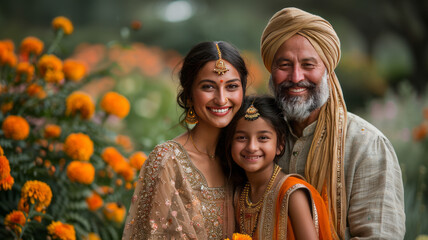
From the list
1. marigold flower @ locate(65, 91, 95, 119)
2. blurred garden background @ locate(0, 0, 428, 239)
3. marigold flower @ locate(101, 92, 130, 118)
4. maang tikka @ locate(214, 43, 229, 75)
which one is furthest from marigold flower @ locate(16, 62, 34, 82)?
maang tikka @ locate(214, 43, 229, 75)

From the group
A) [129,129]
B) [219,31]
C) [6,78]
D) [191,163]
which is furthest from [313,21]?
[219,31]

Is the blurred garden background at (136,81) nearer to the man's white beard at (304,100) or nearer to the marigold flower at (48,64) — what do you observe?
the marigold flower at (48,64)

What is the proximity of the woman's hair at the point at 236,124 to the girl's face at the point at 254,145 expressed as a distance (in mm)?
36

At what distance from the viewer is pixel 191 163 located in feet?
8.91

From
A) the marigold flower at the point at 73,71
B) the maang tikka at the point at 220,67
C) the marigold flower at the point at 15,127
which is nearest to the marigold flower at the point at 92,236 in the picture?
the marigold flower at the point at 15,127

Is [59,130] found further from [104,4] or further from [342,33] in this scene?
[342,33]

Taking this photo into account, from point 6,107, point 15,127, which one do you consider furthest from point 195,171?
point 6,107

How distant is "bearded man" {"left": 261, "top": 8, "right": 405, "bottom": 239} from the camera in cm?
259

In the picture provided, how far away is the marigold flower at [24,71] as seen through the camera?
10.4 ft

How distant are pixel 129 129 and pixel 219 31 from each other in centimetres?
216

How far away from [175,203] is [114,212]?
786 millimetres

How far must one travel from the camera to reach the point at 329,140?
8.94 ft

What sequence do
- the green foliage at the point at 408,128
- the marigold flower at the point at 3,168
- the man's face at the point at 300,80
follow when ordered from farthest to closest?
1. the green foliage at the point at 408,128
2. the man's face at the point at 300,80
3. the marigold flower at the point at 3,168

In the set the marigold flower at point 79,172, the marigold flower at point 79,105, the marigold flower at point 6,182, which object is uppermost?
the marigold flower at point 79,105
